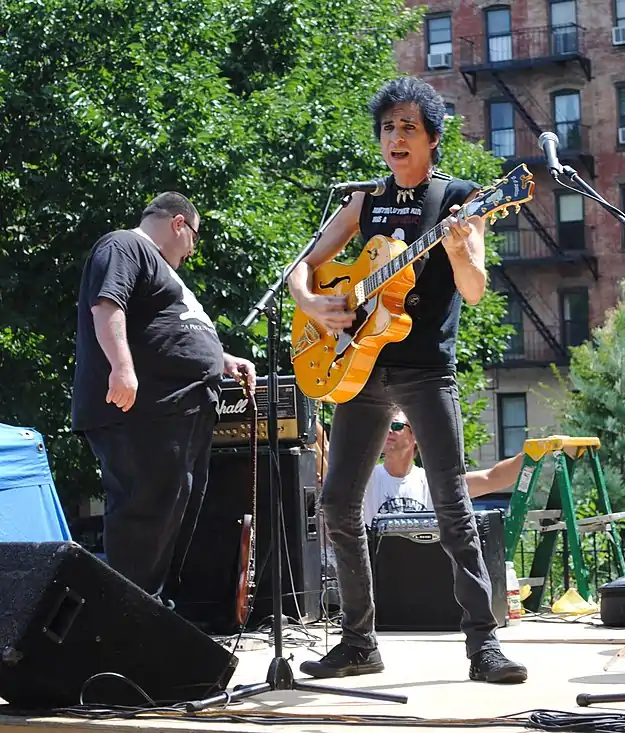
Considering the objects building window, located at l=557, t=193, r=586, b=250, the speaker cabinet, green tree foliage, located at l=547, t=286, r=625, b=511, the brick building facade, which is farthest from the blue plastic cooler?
building window, located at l=557, t=193, r=586, b=250

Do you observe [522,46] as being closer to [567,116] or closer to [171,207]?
[567,116]

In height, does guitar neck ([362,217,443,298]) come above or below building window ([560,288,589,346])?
below

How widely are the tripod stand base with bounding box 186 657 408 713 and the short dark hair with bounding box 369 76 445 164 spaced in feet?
6.39

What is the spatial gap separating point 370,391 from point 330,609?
304cm

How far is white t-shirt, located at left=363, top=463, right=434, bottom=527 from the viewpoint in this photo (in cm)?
745

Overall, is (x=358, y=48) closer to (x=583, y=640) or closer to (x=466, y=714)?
(x=583, y=640)

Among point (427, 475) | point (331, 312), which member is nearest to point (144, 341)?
point (331, 312)

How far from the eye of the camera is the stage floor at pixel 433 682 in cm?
353

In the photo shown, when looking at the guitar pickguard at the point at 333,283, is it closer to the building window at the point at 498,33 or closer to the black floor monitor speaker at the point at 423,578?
the black floor monitor speaker at the point at 423,578

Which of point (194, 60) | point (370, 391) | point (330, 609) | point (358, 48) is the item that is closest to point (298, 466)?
point (330, 609)

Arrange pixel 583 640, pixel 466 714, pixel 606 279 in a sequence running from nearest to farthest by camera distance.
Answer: pixel 466 714, pixel 583 640, pixel 606 279

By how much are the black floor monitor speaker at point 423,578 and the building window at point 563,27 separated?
30422 mm

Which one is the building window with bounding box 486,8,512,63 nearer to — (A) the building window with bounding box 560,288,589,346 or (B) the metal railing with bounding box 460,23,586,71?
(B) the metal railing with bounding box 460,23,586,71

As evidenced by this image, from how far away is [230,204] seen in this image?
15.4m
